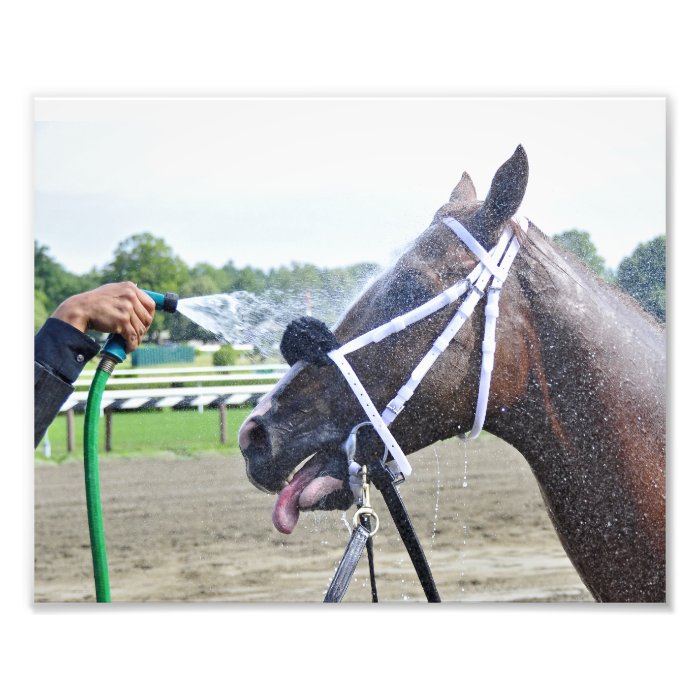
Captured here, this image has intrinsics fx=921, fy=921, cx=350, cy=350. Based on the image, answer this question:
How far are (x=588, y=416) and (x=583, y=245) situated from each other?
89 centimetres

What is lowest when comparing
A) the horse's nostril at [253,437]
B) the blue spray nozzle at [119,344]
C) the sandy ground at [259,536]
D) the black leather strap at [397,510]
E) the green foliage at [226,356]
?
the sandy ground at [259,536]

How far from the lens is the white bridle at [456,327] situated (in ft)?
5.13

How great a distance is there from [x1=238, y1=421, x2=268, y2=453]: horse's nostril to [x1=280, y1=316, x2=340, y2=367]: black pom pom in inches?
5.3

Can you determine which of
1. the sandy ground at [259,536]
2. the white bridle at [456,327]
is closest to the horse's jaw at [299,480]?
the white bridle at [456,327]

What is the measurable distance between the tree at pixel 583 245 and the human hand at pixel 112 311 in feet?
3.97

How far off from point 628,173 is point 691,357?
1.57 ft

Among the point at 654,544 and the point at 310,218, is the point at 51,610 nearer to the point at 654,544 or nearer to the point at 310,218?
the point at 310,218

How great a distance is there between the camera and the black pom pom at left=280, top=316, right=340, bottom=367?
161 cm

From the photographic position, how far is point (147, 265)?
2447mm

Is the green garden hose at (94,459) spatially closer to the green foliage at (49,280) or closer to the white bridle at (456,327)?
the white bridle at (456,327)

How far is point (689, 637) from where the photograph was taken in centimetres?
213

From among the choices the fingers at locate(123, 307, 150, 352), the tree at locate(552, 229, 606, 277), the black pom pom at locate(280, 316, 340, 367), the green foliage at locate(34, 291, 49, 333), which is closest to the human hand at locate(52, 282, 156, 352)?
the fingers at locate(123, 307, 150, 352)


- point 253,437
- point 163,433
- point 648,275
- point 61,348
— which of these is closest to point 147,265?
point 163,433

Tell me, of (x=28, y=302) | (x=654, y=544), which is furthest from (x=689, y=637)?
(x=28, y=302)
